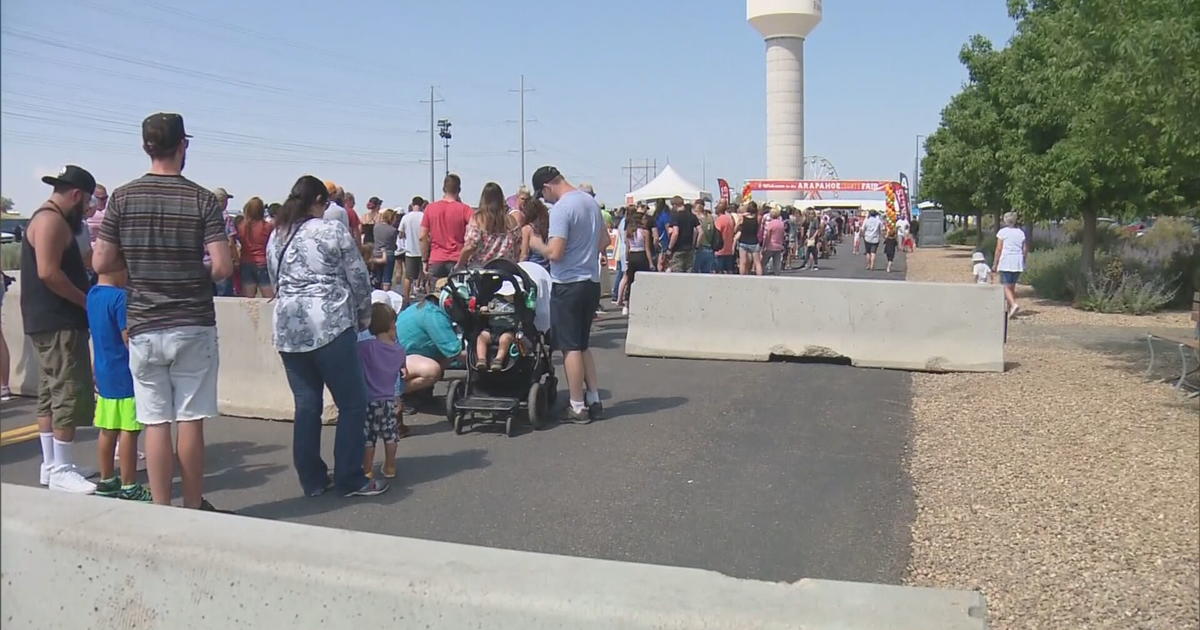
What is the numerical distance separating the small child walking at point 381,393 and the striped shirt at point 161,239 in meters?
1.29

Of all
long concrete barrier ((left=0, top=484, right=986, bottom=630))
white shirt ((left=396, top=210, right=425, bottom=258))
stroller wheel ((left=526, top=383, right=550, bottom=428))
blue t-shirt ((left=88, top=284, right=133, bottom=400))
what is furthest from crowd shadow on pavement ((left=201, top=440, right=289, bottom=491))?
white shirt ((left=396, top=210, right=425, bottom=258))

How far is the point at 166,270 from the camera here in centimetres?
470

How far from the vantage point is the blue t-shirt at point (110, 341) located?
531 cm

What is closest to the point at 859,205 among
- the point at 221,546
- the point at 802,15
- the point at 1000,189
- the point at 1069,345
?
the point at 802,15

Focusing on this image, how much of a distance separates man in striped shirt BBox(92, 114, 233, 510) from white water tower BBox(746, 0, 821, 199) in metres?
83.9

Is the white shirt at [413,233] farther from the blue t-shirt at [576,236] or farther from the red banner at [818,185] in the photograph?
the red banner at [818,185]

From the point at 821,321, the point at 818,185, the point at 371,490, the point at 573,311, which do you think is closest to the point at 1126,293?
the point at 821,321

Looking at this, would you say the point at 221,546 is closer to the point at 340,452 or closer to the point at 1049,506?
the point at 340,452

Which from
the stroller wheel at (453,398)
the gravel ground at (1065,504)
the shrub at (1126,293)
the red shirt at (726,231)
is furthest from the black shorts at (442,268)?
the shrub at (1126,293)

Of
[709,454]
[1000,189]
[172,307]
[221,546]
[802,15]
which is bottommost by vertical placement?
[709,454]

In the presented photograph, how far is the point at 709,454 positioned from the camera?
659cm

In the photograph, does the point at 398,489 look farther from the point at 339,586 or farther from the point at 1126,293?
the point at 1126,293

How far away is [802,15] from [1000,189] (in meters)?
69.0

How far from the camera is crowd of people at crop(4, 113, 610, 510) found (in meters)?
4.71
